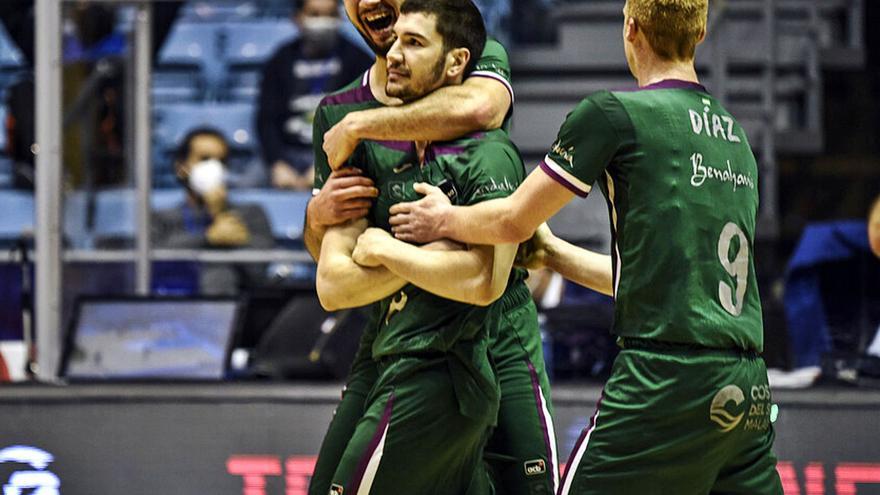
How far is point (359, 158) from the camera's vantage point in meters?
3.96

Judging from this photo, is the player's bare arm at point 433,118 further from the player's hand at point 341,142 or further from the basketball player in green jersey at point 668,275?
the basketball player in green jersey at point 668,275

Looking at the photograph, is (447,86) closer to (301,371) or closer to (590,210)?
(301,371)

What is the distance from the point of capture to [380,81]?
160 inches

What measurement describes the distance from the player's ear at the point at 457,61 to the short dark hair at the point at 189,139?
6138mm

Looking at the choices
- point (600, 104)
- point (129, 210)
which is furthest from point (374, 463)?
point (129, 210)

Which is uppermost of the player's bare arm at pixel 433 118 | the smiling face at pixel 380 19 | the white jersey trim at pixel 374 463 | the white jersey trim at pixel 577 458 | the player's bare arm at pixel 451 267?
the smiling face at pixel 380 19

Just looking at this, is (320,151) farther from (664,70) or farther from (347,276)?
(664,70)

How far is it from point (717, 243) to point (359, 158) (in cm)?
100

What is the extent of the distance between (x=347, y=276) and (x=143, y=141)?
4.62 m

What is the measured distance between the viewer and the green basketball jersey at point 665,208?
344 cm

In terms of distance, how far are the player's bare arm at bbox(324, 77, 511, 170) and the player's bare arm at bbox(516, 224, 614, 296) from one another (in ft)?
1.31

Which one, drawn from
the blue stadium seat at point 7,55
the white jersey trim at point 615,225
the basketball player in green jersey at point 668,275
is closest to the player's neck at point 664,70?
the basketball player in green jersey at point 668,275

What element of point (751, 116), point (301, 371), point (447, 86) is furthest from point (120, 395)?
point (751, 116)

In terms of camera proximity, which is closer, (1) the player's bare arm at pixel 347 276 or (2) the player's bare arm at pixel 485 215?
(2) the player's bare arm at pixel 485 215
